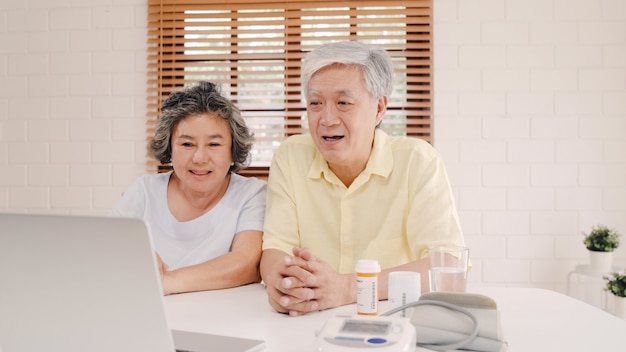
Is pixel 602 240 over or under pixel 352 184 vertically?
under

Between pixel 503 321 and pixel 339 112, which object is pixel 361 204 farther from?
pixel 503 321

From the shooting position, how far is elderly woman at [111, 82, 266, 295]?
6.03ft

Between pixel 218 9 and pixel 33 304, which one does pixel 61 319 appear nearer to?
pixel 33 304

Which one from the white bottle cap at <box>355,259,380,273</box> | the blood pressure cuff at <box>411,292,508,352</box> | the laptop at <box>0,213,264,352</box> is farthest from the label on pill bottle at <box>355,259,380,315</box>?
the laptop at <box>0,213,264,352</box>

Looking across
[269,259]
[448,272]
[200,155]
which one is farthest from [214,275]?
[448,272]

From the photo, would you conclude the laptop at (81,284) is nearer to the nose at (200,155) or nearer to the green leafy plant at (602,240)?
the nose at (200,155)

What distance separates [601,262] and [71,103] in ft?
9.87

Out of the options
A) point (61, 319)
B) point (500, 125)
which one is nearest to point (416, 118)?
point (500, 125)

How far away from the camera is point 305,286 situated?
1.29m

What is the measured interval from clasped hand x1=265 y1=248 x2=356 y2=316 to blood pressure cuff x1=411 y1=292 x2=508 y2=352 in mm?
298

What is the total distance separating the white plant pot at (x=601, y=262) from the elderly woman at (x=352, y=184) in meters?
1.41

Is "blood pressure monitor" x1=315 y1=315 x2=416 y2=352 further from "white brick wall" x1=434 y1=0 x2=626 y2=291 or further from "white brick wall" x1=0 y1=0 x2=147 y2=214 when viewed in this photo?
"white brick wall" x1=0 y1=0 x2=147 y2=214

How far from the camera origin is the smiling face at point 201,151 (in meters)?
1.89

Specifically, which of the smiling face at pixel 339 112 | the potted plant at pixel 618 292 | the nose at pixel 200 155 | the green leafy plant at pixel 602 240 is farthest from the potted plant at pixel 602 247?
the nose at pixel 200 155
